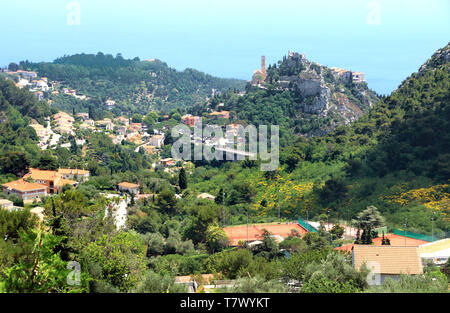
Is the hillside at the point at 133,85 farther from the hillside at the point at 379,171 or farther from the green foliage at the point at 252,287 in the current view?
the green foliage at the point at 252,287

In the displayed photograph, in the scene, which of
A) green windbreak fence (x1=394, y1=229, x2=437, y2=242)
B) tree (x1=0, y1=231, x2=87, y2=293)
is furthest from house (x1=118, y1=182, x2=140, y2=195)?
tree (x1=0, y1=231, x2=87, y2=293)

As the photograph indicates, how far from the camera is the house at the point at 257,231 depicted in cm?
1838

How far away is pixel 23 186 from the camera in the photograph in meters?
24.6

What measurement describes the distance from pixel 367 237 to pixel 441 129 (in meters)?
10.5

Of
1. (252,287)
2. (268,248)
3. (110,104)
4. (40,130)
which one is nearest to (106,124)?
(40,130)

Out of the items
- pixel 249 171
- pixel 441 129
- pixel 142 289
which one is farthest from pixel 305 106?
pixel 142 289

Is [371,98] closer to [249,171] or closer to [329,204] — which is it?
[249,171]

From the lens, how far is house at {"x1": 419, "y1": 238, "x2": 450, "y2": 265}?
14.4 metres

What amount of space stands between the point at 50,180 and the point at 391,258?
19.2 meters

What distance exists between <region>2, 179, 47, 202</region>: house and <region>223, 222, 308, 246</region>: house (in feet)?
31.5

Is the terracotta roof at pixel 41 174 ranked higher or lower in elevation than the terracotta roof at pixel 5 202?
higher

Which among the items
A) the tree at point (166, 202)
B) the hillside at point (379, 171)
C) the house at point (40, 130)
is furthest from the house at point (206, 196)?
the house at point (40, 130)

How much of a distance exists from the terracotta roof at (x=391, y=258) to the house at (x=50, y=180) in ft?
58.9
